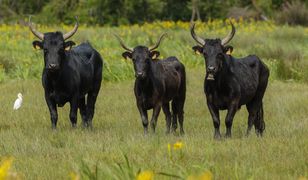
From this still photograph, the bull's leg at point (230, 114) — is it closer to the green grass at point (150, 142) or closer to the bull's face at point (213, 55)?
the green grass at point (150, 142)

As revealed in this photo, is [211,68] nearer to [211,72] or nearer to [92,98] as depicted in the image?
[211,72]

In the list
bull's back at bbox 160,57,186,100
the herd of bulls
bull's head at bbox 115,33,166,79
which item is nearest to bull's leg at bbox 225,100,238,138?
the herd of bulls

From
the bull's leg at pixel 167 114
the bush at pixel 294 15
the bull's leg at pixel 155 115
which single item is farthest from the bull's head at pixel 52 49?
the bush at pixel 294 15

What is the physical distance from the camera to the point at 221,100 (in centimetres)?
959

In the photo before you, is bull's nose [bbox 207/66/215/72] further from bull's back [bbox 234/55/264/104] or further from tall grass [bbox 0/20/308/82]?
tall grass [bbox 0/20/308/82]

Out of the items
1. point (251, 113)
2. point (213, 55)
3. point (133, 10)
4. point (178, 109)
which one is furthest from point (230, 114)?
point (133, 10)

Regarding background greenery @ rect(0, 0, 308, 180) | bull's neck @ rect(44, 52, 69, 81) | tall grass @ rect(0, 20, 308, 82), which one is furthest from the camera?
tall grass @ rect(0, 20, 308, 82)

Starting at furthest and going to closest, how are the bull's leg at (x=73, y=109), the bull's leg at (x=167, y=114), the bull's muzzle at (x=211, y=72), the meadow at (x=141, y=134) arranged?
the bull's leg at (x=167, y=114) < the bull's leg at (x=73, y=109) < the bull's muzzle at (x=211, y=72) < the meadow at (x=141, y=134)

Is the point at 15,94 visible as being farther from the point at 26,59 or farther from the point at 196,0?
the point at 196,0

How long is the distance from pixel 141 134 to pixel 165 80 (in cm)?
144

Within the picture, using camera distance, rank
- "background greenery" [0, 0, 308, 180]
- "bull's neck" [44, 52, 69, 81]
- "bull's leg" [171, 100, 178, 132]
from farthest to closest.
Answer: "bull's leg" [171, 100, 178, 132]
"bull's neck" [44, 52, 69, 81]
"background greenery" [0, 0, 308, 180]

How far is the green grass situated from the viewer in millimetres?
6488

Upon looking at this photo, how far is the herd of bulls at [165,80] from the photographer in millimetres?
9547

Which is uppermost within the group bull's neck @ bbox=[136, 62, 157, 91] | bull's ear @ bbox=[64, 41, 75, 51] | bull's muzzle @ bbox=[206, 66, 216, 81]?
bull's ear @ bbox=[64, 41, 75, 51]
